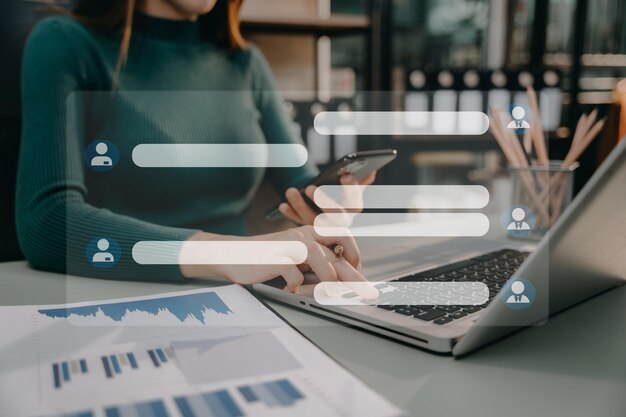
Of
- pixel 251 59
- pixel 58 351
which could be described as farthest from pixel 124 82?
pixel 58 351

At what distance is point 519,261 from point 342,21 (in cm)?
140

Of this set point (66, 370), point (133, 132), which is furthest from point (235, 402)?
point (133, 132)

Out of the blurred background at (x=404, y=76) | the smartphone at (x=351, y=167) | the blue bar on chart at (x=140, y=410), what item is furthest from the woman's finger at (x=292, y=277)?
the blurred background at (x=404, y=76)

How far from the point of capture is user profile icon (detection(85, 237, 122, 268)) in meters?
0.67

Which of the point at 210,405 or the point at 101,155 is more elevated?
the point at 101,155

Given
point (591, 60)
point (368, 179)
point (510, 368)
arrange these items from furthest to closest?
point (591, 60), point (368, 179), point (510, 368)

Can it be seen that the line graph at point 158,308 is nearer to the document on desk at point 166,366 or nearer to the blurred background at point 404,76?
the document on desk at point 166,366

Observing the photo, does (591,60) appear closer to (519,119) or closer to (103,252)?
(519,119)

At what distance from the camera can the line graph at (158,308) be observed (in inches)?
19.1

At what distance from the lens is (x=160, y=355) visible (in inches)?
15.4

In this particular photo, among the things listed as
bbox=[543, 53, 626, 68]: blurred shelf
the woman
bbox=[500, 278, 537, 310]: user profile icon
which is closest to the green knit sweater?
the woman

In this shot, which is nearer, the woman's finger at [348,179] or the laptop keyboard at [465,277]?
the laptop keyboard at [465,277]

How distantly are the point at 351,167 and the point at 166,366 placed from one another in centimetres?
37

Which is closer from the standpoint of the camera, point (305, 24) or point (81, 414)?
point (81, 414)
